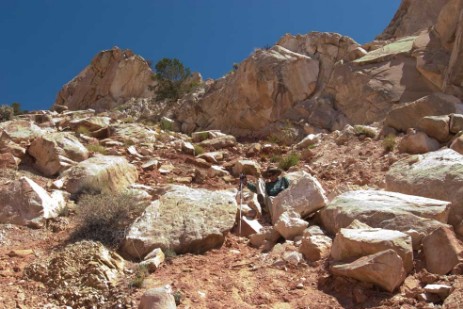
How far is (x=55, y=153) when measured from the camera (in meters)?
9.07

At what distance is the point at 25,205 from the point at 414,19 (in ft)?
74.3

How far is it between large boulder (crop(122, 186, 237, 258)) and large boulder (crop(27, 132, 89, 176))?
10.5 feet

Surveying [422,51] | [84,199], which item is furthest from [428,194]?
[422,51]

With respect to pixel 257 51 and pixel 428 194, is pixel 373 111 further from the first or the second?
pixel 428 194

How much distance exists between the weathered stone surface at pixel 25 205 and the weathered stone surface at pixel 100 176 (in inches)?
42.0

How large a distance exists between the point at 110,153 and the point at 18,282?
5.75 meters

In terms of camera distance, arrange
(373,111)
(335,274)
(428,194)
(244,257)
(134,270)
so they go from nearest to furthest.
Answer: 1. (335,274)
2. (134,270)
3. (244,257)
4. (428,194)
5. (373,111)

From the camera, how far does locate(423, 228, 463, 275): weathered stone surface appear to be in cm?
460

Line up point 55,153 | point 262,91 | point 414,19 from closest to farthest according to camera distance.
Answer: point 55,153, point 262,91, point 414,19

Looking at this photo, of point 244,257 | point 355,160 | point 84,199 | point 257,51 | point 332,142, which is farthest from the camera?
point 257,51

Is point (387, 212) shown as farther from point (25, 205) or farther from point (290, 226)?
point (25, 205)

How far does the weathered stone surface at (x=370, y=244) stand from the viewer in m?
4.66

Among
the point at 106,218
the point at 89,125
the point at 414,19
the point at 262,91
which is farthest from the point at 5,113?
the point at 414,19

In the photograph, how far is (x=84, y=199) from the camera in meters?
6.98
